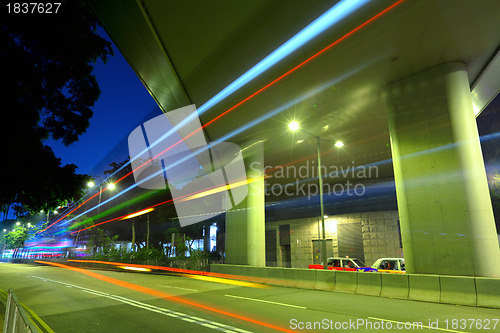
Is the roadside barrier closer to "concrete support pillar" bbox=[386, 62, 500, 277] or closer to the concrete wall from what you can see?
"concrete support pillar" bbox=[386, 62, 500, 277]

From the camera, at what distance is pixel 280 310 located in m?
8.84

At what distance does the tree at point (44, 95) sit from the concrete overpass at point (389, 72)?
3.69 feet

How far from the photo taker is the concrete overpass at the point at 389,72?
9102 millimetres

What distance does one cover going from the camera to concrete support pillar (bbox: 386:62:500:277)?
9.93m

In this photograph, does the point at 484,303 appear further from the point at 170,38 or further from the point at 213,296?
the point at 170,38

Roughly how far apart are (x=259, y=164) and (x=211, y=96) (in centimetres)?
668

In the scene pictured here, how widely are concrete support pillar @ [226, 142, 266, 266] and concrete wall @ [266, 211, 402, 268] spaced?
8742mm

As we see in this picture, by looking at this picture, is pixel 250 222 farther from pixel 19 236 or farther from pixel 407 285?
pixel 19 236

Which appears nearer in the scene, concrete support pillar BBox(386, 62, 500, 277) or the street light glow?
concrete support pillar BBox(386, 62, 500, 277)

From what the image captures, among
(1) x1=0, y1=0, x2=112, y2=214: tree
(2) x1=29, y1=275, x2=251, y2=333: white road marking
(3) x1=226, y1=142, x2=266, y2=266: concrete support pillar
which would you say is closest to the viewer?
(2) x1=29, y1=275, x2=251, y2=333: white road marking

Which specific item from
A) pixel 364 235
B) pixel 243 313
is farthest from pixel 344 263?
pixel 243 313

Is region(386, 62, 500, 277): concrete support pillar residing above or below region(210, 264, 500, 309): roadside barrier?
above

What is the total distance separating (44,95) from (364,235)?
2676cm

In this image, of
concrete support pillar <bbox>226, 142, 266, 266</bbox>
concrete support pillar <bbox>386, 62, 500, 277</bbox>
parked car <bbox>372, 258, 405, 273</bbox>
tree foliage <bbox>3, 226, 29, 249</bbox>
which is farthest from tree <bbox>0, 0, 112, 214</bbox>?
tree foliage <bbox>3, 226, 29, 249</bbox>
